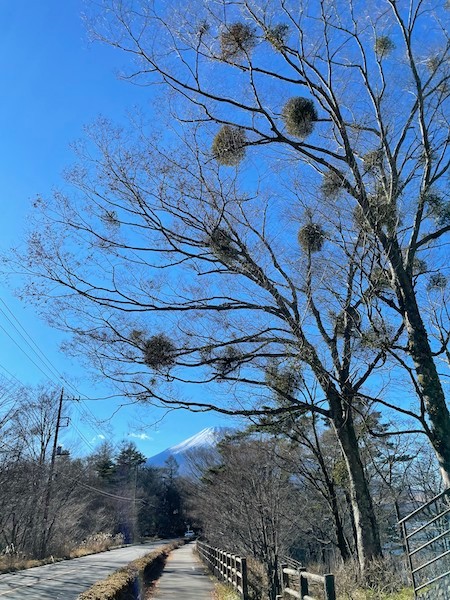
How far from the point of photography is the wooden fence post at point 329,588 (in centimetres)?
462

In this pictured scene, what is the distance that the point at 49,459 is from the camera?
3488 centimetres

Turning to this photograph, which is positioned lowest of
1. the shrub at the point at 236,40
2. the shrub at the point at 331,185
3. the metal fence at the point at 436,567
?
the metal fence at the point at 436,567

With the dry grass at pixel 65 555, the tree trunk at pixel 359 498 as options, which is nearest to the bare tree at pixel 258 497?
the tree trunk at pixel 359 498

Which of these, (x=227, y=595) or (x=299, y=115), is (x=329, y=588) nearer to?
(x=299, y=115)

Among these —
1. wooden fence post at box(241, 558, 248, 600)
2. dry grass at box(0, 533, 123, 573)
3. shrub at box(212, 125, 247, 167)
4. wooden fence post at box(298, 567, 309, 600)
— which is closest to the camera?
wooden fence post at box(298, 567, 309, 600)

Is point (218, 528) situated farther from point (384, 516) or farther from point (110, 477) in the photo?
point (110, 477)

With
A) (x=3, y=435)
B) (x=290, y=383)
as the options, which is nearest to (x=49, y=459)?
(x=3, y=435)

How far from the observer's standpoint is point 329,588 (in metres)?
4.65

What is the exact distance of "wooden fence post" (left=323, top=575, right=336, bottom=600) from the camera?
462 centimetres

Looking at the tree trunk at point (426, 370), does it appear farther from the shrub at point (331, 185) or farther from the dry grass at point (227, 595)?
the dry grass at point (227, 595)

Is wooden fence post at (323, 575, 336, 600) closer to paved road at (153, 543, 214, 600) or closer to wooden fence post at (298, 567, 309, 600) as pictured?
wooden fence post at (298, 567, 309, 600)

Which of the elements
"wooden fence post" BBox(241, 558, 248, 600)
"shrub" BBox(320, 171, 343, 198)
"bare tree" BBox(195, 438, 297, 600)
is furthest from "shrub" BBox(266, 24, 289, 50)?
"bare tree" BBox(195, 438, 297, 600)

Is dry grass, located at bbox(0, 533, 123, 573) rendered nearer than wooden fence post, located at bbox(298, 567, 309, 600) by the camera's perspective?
No

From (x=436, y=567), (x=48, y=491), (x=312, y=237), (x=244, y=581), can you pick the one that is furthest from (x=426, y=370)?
(x=48, y=491)
